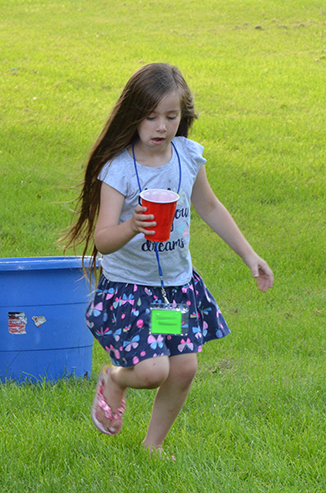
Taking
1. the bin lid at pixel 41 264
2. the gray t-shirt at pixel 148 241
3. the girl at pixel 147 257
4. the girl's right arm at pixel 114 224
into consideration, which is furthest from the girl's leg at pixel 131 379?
the bin lid at pixel 41 264

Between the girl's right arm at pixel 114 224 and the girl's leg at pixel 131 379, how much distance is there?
18.2 inches

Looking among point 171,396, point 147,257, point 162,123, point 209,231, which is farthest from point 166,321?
point 209,231

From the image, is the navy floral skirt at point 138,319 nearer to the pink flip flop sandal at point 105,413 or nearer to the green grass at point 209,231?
the pink flip flop sandal at point 105,413

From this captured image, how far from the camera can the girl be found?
2525 millimetres

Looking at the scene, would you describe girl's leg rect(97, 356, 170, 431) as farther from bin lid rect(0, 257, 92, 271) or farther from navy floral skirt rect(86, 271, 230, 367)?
bin lid rect(0, 257, 92, 271)

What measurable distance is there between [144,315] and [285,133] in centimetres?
762

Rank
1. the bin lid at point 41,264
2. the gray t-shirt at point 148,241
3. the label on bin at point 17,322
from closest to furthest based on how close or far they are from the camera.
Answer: the gray t-shirt at point 148,241 → the bin lid at point 41,264 → the label on bin at point 17,322

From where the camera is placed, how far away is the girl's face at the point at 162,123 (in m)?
2.52

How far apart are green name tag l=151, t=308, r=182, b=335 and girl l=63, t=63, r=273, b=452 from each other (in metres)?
0.02

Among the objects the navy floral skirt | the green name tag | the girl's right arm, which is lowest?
the navy floral skirt

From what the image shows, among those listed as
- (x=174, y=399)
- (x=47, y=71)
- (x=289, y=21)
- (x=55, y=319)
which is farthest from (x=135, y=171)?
(x=289, y=21)

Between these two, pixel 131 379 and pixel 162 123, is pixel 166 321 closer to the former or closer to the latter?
→ pixel 131 379

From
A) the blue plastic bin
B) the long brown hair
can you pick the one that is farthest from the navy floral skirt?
the blue plastic bin

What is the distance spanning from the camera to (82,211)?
2.83 meters
